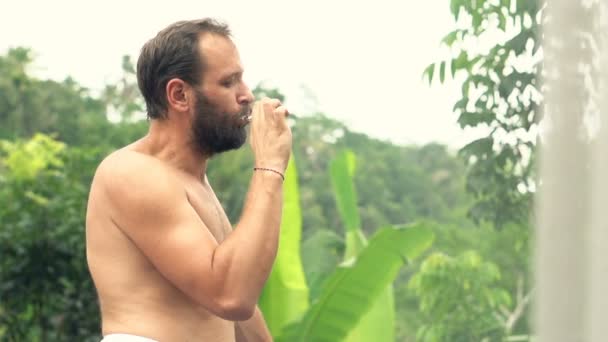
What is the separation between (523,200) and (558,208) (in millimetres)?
3384

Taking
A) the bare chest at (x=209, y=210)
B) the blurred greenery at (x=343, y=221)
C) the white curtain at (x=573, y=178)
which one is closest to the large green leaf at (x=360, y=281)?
the blurred greenery at (x=343, y=221)

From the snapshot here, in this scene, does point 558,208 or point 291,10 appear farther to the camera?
point 291,10

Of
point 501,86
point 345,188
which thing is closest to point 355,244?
point 345,188

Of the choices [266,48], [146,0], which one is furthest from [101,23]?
[266,48]

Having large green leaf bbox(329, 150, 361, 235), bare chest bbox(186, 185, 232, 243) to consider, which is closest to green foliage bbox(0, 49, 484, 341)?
large green leaf bbox(329, 150, 361, 235)

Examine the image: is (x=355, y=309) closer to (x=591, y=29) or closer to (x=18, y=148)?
(x=591, y=29)

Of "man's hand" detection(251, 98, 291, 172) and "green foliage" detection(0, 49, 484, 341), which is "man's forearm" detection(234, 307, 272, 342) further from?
"green foliage" detection(0, 49, 484, 341)

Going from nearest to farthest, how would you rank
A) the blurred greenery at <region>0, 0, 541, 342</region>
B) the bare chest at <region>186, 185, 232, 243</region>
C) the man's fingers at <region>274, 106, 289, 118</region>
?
the man's fingers at <region>274, 106, 289, 118</region>, the bare chest at <region>186, 185, 232, 243</region>, the blurred greenery at <region>0, 0, 541, 342</region>

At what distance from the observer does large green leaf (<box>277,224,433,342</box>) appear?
4836mm

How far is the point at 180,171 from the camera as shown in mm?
2070

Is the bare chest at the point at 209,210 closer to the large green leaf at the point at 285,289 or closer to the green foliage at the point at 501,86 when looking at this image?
the green foliage at the point at 501,86

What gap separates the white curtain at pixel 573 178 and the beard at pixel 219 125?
1.04 metres

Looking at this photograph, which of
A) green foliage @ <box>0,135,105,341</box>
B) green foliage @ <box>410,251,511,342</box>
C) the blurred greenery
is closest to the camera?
the blurred greenery

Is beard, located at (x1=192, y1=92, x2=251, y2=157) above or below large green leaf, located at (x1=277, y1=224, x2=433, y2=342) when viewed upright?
above
